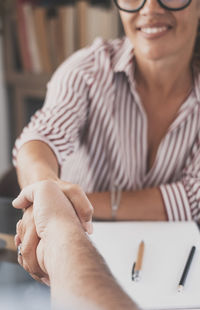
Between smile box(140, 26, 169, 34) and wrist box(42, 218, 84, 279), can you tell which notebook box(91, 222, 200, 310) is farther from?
smile box(140, 26, 169, 34)

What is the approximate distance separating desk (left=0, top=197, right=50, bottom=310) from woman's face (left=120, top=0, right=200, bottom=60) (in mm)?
552

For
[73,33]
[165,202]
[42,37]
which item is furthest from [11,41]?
[165,202]

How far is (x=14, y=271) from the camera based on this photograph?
80cm

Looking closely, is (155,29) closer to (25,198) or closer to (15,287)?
(25,198)

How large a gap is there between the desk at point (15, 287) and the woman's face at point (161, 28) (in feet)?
1.81

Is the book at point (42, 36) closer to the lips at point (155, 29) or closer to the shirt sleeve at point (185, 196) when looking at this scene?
the lips at point (155, 29)

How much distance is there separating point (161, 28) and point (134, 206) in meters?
0.47

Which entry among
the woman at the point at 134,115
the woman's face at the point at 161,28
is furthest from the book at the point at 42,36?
the woman's face at the point at 161,28

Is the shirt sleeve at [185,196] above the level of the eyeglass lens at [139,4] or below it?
below

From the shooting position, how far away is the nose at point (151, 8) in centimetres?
111

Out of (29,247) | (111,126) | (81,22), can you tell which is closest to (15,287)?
(29,247)

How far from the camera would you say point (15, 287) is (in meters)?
0.74

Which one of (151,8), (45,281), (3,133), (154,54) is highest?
(151,8)

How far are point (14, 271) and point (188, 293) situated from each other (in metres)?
0.31
